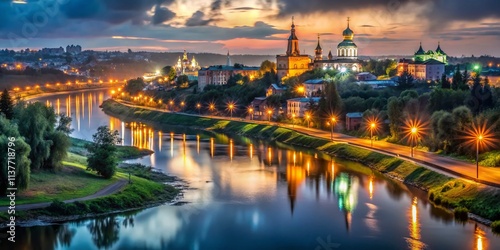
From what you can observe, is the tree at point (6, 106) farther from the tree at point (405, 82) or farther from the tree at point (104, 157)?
the tree at point (405, 82)

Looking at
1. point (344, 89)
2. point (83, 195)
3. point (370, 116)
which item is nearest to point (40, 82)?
point (344, 89)

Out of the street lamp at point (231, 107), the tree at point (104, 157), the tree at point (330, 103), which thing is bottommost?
Result: the tree at point (104, 157)

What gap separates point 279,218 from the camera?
2450 cm

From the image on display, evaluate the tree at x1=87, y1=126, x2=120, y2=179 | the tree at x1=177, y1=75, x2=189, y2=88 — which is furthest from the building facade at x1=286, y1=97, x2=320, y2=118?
the tree at x1=177, y1=75, x2=189, y2=88

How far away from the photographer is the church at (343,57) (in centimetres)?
8450

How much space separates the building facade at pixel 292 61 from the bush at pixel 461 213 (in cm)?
5696

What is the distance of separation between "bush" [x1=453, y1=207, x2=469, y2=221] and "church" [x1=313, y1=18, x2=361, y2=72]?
60126 millimetres

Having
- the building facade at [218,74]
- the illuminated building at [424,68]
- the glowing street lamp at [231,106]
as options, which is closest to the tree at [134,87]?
the building facade at [218,74]

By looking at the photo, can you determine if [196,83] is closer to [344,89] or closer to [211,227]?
[344,89]

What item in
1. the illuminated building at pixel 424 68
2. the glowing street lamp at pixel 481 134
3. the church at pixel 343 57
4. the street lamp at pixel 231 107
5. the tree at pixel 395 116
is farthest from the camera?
the church at pixel 343 57

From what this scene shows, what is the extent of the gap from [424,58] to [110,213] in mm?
65371

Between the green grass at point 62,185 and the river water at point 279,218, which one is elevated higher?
the green grass at point 62,185

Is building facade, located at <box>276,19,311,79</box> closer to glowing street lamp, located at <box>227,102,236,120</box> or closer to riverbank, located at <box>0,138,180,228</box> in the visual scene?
glowing street lamp, located at <box>227,102,236,120</box>

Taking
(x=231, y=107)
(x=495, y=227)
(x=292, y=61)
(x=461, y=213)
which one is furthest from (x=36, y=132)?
(x=292, y=61)
